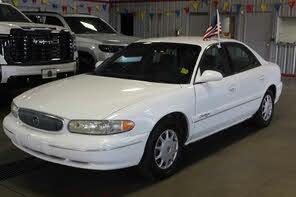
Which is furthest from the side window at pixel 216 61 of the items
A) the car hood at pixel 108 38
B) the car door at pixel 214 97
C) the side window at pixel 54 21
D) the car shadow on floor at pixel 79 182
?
the side window at pixel 54 21

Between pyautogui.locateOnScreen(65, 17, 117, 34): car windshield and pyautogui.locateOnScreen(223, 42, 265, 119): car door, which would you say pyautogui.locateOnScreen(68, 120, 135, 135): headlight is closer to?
pyautogui.locateOnScreen(223, 42, 265, 119): car door

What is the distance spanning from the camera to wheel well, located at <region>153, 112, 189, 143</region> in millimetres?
4105

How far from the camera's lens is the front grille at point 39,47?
660 centimetres

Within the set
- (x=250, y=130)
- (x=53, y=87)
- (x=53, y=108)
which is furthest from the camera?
(x=250, y=130)

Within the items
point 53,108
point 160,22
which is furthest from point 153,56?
point 160,22

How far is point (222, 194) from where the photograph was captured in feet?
12.7

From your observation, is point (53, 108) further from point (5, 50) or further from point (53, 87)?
point (5, 50)

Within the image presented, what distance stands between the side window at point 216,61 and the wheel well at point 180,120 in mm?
702

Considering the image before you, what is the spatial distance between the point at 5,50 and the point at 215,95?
11.7ft

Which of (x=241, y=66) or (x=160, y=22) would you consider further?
(x=160, y=22)

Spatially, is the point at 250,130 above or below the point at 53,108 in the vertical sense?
below

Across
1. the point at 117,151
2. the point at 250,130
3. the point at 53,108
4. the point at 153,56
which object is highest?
the point at 153,56

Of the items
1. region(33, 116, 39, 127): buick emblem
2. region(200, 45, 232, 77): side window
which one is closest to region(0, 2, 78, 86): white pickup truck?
region(33, 116, 39, 127): buick emblem

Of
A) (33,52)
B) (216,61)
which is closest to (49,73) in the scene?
(33,52)
